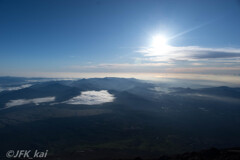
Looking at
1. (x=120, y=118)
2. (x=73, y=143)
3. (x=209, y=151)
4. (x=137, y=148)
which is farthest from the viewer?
(x=120, y=118)

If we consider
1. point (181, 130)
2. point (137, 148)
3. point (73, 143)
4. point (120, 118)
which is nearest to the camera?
point (137, 148)

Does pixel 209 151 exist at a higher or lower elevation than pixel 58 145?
higher

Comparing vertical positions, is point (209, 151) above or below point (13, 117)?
above

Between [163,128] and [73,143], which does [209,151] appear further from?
[163,128]

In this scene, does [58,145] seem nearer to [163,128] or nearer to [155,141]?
[155,141]

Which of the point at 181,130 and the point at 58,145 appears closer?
the point at 58,145

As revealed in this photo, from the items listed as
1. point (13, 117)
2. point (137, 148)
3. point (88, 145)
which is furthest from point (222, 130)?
point (13, 117)

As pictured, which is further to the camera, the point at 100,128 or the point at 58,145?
the point at 100,128

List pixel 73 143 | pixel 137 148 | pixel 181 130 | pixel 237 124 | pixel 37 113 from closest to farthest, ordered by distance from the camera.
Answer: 1. pixel 137 148
2. pixel 73 143
3. pixel 181 130
4. pixel 237 124
5. pixel 37 113

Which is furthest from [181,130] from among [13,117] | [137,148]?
[13,117]
